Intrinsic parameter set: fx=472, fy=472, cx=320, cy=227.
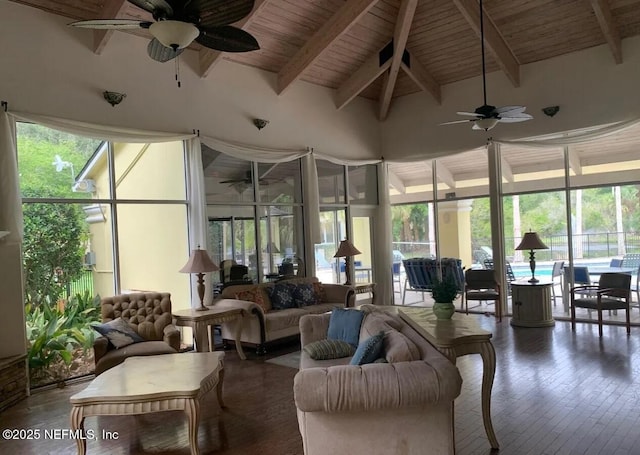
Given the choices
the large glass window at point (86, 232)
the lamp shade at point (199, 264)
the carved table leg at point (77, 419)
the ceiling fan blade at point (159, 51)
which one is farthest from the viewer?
the lamp shade at point (199, 264)

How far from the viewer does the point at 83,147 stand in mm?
5738

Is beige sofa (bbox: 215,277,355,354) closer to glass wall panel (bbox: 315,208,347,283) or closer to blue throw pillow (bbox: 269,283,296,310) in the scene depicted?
blue throw pillow (bbox: 269,283,296,310)

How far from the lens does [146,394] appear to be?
125 inches

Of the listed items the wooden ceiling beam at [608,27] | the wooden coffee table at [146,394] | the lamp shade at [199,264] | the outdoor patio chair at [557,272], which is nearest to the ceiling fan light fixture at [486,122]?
the wooden ceiling beam at [608,27]

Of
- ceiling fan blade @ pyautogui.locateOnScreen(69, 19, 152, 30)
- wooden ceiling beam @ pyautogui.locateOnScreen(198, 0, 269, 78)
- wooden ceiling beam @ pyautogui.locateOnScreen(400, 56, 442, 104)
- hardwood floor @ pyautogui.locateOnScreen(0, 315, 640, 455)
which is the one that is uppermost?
wooden ceiling beam @ pyautogui.locateOnScreen(400, 56, 442, 104)

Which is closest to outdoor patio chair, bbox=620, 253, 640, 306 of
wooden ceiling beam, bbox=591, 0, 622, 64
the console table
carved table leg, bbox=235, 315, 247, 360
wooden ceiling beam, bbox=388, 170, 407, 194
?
wooden ceiling beam, bbox=591, 0, 622, 64

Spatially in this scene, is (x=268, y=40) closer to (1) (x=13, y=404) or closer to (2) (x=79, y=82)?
(2) (x=79, y=82)

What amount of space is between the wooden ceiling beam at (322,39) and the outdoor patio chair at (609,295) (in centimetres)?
505

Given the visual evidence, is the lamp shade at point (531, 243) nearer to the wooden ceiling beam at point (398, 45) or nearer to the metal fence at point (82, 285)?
the wooden ceiling beam at point (398, 45)

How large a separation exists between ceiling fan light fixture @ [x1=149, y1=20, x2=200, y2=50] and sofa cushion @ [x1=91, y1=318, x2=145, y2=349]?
3.13 meters

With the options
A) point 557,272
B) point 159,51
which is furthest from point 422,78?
point 159,51

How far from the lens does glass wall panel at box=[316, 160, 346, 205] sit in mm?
8786

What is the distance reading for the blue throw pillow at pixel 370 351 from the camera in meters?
2.91

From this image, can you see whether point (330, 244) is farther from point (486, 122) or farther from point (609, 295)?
point (609, 295)
